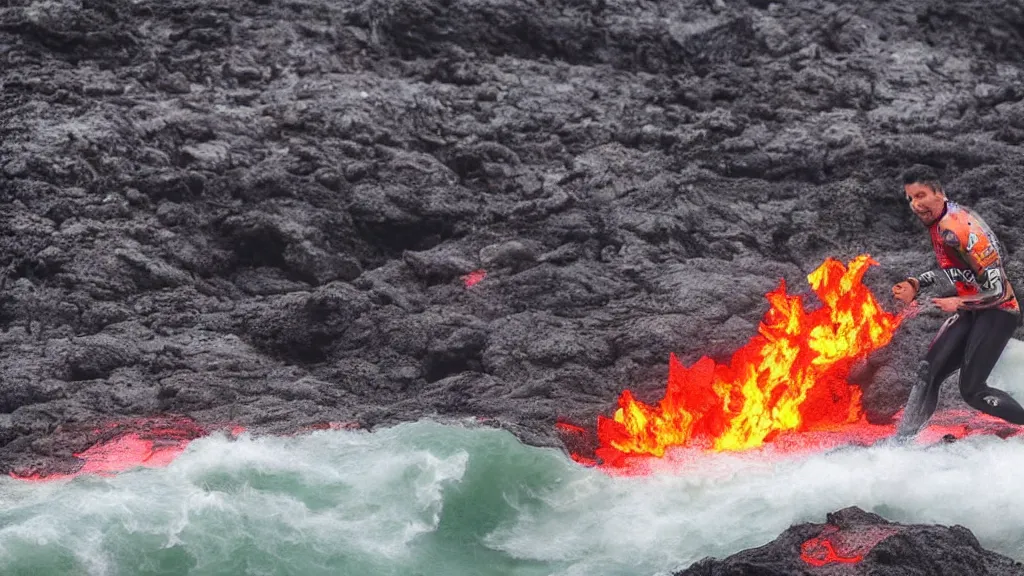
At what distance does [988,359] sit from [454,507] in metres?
3.73

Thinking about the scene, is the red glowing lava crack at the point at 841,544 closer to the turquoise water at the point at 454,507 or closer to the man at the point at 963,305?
the turquoise water at the point at 454,507

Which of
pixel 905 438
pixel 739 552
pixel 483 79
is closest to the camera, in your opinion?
pixel 739 552

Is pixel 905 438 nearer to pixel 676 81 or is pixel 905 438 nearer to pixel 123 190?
pixel 676 81

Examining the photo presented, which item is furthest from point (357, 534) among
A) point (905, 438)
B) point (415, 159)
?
point (415, 159)

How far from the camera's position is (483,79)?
527 inches

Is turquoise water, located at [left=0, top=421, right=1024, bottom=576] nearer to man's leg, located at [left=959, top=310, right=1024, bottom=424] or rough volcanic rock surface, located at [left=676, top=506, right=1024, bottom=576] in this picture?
man's leg, located at [left=959, top=310, right=1024, bottom=424]

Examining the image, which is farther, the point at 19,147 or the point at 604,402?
the point at 19,147

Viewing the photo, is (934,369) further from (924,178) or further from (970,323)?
(924,178)

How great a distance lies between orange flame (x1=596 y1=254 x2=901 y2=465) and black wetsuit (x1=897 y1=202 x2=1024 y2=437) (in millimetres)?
1071

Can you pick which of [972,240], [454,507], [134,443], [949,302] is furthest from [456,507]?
[972,240]

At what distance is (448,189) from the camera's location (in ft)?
39.9

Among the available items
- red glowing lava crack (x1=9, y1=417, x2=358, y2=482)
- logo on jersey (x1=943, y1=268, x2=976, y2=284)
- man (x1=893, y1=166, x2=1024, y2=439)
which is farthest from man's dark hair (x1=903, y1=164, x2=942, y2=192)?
red glowing lava crack (x1=9, y1=417, x2=358, y2=482)

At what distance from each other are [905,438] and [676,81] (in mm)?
6198

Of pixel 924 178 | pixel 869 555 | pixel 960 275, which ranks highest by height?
pixel 924 178
